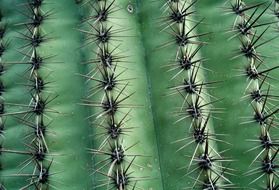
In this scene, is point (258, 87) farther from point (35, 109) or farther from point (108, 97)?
point (35, 109)

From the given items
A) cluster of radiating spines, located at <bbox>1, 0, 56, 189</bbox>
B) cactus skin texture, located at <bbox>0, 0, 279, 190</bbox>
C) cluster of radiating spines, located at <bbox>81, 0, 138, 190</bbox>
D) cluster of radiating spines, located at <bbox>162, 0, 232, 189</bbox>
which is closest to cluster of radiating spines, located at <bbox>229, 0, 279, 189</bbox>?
cactus skin texture, located at <bbox>0, 0, 279, 190</bbox>

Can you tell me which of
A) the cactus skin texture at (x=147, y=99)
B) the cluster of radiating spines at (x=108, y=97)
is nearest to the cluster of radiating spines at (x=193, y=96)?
the cactus skin texture at (x=147, y=99)

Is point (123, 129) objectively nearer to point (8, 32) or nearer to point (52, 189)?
point (52, 189)

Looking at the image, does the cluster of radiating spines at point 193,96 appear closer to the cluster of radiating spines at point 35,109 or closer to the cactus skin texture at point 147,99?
the cactus skin texture at point 147,99

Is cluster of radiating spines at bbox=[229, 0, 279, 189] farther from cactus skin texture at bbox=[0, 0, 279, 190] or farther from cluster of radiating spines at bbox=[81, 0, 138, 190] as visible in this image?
cluster of radiating spines at bbox=[81, 0, 138, 190]

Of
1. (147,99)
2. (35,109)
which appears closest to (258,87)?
(147,99)

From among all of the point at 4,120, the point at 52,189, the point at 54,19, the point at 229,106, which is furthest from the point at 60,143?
the point at 229,106
